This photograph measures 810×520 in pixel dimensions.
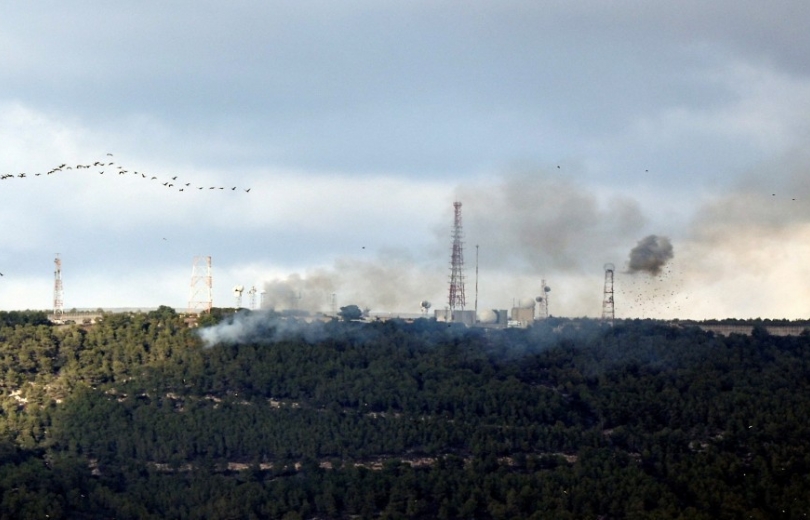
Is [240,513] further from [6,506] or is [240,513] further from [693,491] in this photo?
[693,491]

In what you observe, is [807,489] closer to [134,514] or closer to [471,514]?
[471,514]

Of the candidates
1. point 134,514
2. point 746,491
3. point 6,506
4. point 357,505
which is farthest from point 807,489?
point 6,506

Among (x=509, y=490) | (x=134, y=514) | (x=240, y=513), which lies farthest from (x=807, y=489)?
(x=134, y=514)

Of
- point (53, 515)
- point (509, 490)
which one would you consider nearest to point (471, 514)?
point (509, 490)

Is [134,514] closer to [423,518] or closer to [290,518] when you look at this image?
[290,518]

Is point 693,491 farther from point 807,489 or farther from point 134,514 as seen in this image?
point 134,514

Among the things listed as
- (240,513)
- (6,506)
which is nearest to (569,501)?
(240,513)
